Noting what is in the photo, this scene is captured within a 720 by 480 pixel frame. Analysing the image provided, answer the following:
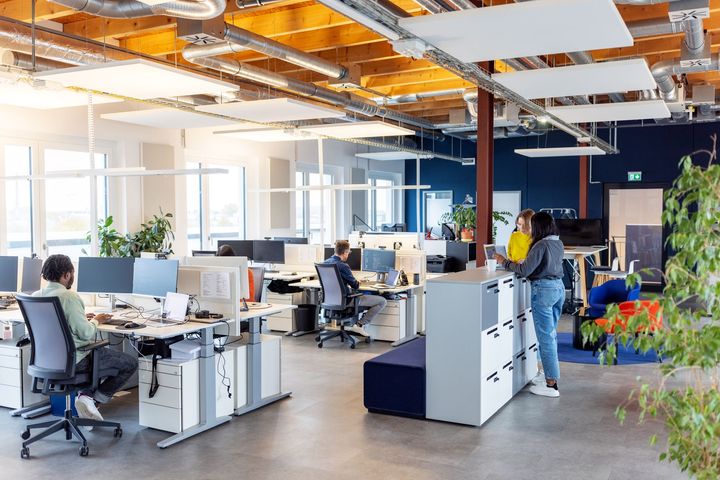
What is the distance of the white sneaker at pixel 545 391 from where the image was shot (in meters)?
5.90

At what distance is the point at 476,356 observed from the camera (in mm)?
4984

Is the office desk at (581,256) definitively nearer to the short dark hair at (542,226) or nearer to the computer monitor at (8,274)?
the short dark hair at (542,226)

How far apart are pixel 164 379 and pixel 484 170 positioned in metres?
3.68

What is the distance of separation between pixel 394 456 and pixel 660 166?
35.3ft

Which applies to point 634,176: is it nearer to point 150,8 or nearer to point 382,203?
point 382,203

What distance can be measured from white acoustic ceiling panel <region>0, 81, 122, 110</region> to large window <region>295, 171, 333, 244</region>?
267 inches

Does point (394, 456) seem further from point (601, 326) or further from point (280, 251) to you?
point (280, 251)

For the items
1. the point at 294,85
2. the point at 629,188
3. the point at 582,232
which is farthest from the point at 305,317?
the point at 629,188

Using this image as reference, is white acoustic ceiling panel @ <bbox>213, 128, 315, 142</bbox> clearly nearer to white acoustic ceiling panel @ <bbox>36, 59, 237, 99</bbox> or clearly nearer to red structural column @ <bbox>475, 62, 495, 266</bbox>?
red structural column @ <bbox>475, 62, 495, 266</bbox>

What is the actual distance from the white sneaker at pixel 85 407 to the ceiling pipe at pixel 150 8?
2830mm

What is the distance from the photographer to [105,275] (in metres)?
5.61

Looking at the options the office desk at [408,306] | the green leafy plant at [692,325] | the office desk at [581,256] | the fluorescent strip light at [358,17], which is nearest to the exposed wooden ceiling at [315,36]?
the fluorescent strip light at [358,17]

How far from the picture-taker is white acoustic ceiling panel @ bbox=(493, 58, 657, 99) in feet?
16.1

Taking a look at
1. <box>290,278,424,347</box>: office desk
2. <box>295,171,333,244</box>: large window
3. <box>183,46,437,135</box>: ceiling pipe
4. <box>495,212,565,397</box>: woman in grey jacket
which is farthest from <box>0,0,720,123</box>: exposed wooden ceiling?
<box>295,171,333,244</box>: large window
